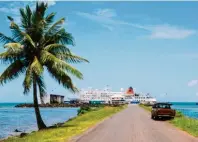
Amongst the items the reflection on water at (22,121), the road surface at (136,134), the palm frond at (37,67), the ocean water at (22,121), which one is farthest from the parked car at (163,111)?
the palm frond at (37,67)

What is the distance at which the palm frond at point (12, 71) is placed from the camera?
30.2 metres

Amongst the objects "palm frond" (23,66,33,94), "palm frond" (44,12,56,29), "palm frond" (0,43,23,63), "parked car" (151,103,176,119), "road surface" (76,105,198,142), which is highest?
"palm frond" (44,12,56,29)

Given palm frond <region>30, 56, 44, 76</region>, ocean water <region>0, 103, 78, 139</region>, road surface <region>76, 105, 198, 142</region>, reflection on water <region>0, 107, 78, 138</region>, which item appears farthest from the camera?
reflection on water <region>0, 107, 78, 138</region>

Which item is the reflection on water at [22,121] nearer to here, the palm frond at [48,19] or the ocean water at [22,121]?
the ocean water at [22,121]

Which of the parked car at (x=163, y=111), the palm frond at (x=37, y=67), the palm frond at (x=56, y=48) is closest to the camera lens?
the palm frond at (x=37, y=67)

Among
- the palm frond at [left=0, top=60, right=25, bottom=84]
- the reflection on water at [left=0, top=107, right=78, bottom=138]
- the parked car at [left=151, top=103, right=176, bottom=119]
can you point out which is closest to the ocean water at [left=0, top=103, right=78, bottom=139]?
the reflection on water at [left=0, top=107, right=78, bottom=138]

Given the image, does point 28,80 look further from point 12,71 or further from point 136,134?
point 136,134

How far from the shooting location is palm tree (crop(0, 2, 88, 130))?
30.1 meters

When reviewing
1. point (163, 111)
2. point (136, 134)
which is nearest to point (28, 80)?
point (136, 134)

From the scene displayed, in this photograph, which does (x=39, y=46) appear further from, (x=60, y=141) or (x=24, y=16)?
(x=60, y=141)

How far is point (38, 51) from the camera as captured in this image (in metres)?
31.2

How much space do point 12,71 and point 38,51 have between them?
99.4 inches

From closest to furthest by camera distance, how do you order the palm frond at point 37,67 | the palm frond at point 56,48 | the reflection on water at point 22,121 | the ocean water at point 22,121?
the palm frond at point 37,67 < the palm frond at point 56,48 < the ocean water at point 22,121 < the reflection on water at point 22,121

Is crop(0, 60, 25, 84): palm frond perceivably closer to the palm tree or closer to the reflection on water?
the palm tree
